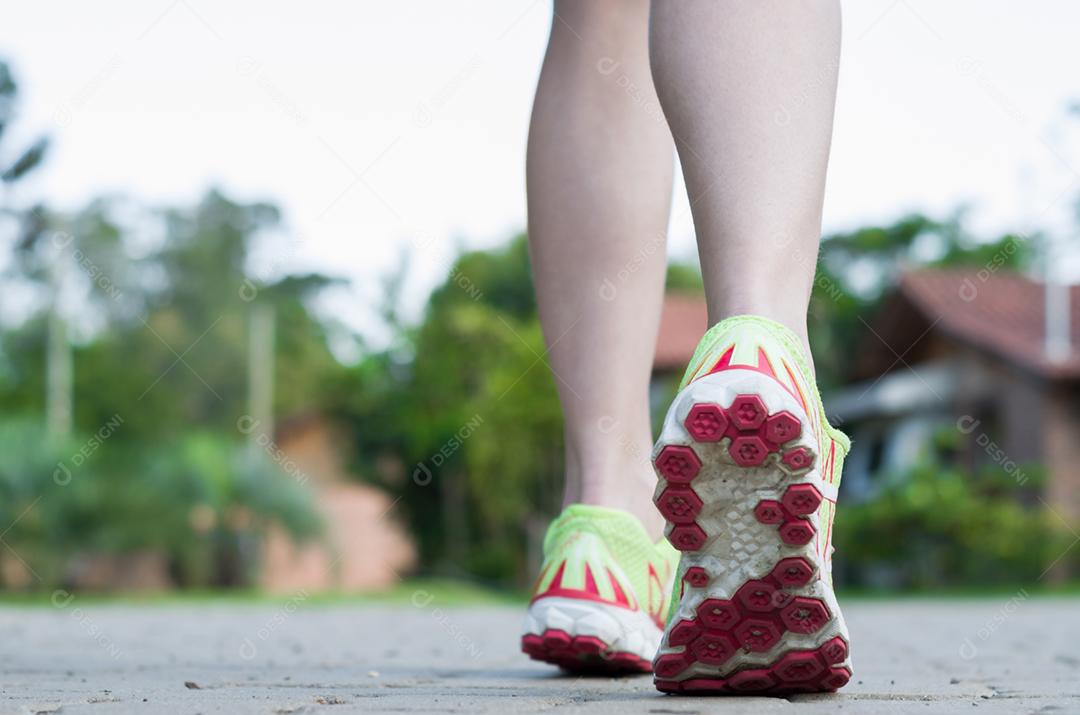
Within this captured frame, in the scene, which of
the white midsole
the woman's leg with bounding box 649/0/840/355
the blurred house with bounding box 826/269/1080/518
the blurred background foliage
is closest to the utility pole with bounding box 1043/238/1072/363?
the blurred house with bounding box 826/269/1080/518

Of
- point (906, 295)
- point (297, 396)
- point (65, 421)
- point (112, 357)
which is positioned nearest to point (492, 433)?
point (906, 295)

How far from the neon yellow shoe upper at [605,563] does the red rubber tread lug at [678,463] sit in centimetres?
48

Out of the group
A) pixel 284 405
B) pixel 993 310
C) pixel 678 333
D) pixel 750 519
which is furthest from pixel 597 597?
pixel 284 405

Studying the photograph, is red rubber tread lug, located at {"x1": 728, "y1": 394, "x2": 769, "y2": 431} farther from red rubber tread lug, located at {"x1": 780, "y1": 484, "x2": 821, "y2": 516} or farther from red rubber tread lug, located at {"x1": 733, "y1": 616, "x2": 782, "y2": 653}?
red rubber tread lug, located at {"x1": 733, "y1": 616, "x2": 782, "y2": 653}

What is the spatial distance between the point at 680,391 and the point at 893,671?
2.86ft

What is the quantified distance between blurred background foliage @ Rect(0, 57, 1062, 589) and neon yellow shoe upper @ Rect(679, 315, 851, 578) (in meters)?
1.56

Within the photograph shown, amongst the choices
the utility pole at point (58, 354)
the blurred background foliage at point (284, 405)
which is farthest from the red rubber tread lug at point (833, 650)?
the utility pole at point (58, 354)

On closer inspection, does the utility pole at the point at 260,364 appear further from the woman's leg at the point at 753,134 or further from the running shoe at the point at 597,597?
the woman's leg at the point at 753,134

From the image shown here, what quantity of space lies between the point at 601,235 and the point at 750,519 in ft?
2.23

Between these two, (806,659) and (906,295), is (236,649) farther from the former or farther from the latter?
(906,295)

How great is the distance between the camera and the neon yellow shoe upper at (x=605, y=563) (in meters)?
1.61

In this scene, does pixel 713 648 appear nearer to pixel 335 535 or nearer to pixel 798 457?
pixel 798 457

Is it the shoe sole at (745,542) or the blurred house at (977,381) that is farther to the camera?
the blurred house at (977,381)

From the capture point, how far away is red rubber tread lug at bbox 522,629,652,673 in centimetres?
158
